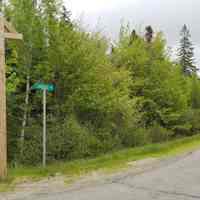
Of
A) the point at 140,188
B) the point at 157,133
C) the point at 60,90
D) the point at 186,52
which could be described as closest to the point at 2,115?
the point at 140,188

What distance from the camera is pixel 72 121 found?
961 cm

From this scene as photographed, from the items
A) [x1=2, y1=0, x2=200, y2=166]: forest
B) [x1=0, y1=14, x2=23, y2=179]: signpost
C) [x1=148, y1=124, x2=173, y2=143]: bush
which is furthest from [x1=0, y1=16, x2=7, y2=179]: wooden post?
[x1=148, y1=124, x2=173, y2=143]: bush

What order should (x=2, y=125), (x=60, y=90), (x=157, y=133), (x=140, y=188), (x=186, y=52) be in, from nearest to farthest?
(x=140, y=188)
(x=2, y=125)
(x=60, y=90)
(x=157, y=133)
(x=186, y=52)

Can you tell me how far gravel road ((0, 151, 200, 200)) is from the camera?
502 cm

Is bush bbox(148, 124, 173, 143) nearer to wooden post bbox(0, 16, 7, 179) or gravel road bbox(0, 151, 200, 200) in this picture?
gravel road bbox(0, 151, 200, 200)

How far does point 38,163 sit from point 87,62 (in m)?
3.47

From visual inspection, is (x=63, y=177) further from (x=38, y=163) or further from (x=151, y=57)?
(x=151, y=57)

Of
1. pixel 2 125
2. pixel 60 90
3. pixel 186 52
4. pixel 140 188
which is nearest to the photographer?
pixel 140 188

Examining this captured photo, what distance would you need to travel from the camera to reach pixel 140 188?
5582mm

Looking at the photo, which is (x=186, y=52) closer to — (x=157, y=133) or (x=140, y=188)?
(x=157, y=133)

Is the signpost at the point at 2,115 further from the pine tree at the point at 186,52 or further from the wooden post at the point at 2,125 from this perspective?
the pine tree at the point at 186,52

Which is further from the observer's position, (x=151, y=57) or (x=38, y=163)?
(x=151, y=57)

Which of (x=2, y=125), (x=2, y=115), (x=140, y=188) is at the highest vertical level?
(x=2, y=115)

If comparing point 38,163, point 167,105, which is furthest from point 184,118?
point 38,163
